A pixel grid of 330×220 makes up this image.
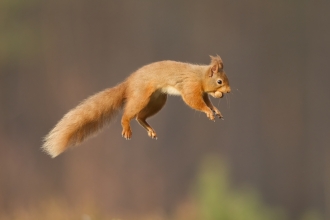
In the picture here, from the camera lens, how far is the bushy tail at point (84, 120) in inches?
38.5

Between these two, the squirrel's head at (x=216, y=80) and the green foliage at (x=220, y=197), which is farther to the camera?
the green foliage at (x=220, y=197)

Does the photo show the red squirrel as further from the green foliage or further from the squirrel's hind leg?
the green foliage

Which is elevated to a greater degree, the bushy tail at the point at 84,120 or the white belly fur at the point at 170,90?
the white belly fur at the point at 170,90

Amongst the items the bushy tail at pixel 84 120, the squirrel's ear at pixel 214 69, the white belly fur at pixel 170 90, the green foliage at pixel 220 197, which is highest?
the squirrel's ear at pixel 214 69

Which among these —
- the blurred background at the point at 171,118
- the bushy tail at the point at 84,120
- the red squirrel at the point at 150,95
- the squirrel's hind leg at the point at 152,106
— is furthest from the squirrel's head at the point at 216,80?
the blurred background at the point at 171,118

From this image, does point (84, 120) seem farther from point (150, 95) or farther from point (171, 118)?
point (171, 118)

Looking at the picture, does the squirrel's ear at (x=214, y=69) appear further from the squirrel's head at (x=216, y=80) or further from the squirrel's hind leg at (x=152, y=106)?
the squirrel's hind leg at (x=152, y=106)

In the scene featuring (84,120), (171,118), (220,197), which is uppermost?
(84,120)

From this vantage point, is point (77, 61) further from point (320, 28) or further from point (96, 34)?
point (320, 28)

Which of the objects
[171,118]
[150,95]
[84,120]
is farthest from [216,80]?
[171,118]

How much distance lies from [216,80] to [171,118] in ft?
5.16

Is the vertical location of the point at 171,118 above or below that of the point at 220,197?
above

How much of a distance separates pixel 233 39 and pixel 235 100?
37 centimetres

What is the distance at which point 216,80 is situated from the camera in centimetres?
98
